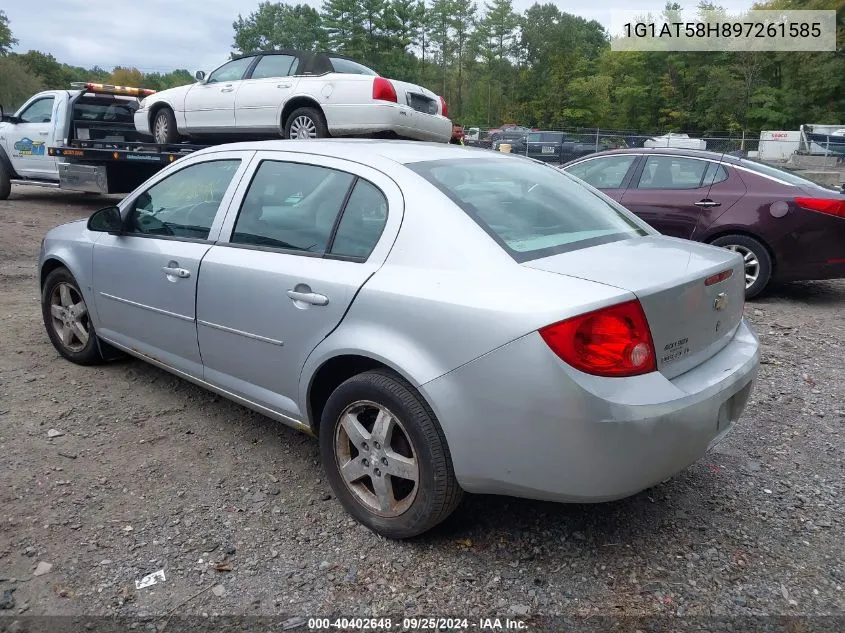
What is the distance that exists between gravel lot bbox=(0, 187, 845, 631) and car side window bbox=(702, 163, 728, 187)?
3.59 m

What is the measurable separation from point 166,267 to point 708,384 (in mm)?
2722

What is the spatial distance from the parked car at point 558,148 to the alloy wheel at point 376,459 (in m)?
21.3

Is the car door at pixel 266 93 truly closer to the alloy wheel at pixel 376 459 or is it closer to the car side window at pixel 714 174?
the car side window at pixel 714 174

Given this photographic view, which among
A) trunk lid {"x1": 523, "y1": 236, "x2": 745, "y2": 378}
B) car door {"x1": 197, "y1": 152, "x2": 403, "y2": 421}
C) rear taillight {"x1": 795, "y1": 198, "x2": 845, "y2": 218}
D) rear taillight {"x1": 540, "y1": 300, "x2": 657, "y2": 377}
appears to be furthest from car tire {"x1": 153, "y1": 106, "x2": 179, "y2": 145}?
rear taillight {"x1": 540, "y1": 300, "x2": 657, "y2": 377}

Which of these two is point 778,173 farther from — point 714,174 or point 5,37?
point 5,37

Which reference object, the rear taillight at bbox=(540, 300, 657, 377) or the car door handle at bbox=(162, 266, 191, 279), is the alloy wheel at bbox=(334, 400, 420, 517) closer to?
the rear taillight at bbox=(540, 300, 657, 377)

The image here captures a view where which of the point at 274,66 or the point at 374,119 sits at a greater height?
the point at 274,66

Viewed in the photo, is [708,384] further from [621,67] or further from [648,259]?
[621,67]

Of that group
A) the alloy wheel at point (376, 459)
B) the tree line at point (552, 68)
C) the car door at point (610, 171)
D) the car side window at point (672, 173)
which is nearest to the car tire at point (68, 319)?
the alloy wheel at point (376, 459)

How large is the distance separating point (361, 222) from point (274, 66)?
621cm

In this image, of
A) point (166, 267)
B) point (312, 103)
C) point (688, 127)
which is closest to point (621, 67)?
point (688, 127)

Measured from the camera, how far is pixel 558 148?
23266mm

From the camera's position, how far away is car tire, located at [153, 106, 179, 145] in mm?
9367

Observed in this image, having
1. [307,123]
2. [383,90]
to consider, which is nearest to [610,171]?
[383,90]
